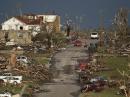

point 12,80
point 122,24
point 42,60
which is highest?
point 122,24

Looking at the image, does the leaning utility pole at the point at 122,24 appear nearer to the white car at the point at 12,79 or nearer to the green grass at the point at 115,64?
the green grass at the point at 115,64

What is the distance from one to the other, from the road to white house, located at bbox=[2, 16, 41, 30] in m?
23.4

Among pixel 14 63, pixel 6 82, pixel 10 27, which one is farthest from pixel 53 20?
pixel 6 82

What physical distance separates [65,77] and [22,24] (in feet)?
177

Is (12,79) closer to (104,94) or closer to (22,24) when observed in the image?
(104,94)

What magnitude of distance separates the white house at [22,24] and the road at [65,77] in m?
23.4

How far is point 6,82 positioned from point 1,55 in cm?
2361

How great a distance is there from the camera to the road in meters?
56.3

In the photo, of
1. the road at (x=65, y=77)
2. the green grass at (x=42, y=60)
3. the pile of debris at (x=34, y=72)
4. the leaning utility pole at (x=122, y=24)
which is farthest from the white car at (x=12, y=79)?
the leaning utility pole at (x=122, y=24)

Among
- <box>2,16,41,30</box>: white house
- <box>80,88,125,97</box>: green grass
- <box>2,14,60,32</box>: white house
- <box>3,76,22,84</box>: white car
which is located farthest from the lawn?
<box>2,14,60,32</box>: white house

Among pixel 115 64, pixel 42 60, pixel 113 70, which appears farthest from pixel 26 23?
pixel 113 70

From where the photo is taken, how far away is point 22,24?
120750 millimetres

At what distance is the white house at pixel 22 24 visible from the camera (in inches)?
4719

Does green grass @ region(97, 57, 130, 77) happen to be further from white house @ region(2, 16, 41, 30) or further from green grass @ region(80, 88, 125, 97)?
white house @ region(2, 16, 41, 30)
